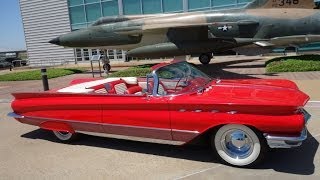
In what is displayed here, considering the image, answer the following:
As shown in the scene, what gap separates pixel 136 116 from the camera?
5258 mm

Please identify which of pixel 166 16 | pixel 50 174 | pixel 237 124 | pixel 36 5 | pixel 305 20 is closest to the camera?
pixel 237 124

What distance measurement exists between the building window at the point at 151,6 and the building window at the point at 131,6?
0.43 m

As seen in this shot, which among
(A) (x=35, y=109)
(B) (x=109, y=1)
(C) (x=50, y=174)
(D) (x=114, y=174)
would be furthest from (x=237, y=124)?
(B) (x=109, y=1)

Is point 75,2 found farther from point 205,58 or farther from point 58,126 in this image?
point 58,126

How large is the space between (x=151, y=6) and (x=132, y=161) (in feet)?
70.4

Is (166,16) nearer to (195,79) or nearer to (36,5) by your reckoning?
(195,79)

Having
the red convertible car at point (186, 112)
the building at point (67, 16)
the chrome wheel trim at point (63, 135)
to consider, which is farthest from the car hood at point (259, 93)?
the building at point (67, 16)

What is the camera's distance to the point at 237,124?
4.53 m

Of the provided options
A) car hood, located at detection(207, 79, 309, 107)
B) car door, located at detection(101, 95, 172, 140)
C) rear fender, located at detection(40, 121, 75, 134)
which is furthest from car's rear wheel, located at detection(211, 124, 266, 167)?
rear fender, located at detection(40, 121, 75, 134)

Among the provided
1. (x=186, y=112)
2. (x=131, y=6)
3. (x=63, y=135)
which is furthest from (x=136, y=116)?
(x=131, y=6)

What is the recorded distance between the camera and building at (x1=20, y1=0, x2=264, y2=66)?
25.3 m

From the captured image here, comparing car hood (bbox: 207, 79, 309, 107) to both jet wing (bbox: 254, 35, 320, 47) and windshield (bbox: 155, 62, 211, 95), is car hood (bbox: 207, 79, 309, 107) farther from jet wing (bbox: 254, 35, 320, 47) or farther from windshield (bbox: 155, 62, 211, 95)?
jet wing (bbox: 254, 35, 320, 47)

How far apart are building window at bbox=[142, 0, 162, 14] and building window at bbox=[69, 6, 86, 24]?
18.8ft

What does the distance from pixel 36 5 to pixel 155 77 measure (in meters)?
28.4
